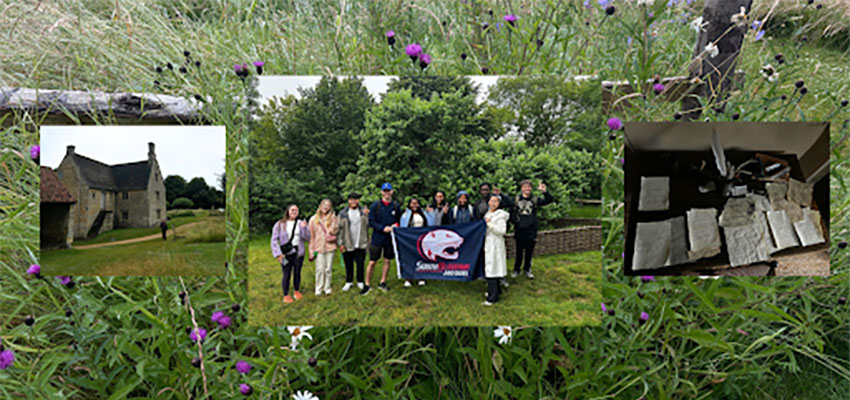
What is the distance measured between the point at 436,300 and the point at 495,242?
1.10 ft

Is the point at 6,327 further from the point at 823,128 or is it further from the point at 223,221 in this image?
the point at 823,128

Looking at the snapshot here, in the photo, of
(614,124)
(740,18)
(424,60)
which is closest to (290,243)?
(424,60)

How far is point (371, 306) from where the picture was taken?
1.92 m

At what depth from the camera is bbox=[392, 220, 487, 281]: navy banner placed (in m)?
1.86

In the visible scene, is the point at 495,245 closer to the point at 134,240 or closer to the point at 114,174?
the point at 134,240

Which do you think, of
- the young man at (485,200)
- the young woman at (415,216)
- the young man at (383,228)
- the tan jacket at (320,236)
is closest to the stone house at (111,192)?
the tan jacket at (320,236)

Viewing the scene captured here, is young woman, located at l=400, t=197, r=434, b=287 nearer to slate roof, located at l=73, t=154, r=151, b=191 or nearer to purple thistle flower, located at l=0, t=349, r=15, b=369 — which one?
slate roof, located at l=73, t=154, r=151, b=191

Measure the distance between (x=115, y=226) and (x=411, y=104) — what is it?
1345 mm

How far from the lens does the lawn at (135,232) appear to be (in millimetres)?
1913

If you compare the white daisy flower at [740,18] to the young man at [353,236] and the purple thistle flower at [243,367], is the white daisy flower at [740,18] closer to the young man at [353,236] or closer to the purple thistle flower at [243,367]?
the young man at [353,236]

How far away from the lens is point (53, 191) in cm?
197

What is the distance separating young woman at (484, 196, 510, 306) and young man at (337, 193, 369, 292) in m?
0.49

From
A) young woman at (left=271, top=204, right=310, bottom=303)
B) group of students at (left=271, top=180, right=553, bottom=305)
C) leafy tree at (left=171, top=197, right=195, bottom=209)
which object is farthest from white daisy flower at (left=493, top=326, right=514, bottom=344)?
leafy tree at (left=171, top=197, right=195, bottom=209)

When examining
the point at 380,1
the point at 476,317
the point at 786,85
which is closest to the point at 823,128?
the point at 786,85
